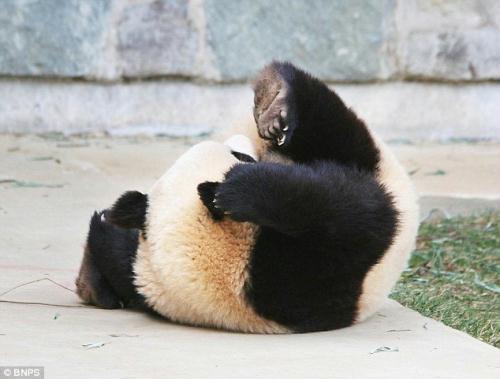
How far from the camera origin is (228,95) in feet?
18.1

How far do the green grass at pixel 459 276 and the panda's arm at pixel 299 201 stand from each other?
0.52 meters

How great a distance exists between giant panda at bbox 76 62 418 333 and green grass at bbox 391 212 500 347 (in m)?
0.34

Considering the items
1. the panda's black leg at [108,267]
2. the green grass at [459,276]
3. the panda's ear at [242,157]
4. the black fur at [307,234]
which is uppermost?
the panda's ear at [242,157]

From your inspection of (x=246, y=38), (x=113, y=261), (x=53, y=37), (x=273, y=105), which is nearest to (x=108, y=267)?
(x=113, y=261)

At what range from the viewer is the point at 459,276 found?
3217 mm

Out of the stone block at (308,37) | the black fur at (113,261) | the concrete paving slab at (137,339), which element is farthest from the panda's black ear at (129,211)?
the stone block at (308,37)

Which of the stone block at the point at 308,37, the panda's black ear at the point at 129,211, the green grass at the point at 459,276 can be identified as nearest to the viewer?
the panda's black ear at the point at 129,211

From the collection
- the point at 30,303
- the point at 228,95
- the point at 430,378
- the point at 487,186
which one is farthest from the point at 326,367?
the point at 228,95

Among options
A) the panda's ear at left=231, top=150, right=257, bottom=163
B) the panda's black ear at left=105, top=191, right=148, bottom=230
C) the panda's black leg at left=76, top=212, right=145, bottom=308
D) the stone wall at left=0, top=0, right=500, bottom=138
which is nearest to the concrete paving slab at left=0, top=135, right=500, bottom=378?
the panda's black leg at left=76, top=212, right=145, bottom=308

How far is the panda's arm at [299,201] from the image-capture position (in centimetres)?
212

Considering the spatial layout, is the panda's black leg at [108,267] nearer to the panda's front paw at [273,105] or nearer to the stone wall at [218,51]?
the panda's front paw at [273,105]

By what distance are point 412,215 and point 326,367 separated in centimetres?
63

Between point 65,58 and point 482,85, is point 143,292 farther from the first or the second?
point 482,85

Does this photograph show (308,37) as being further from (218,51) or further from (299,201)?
(299,201)
